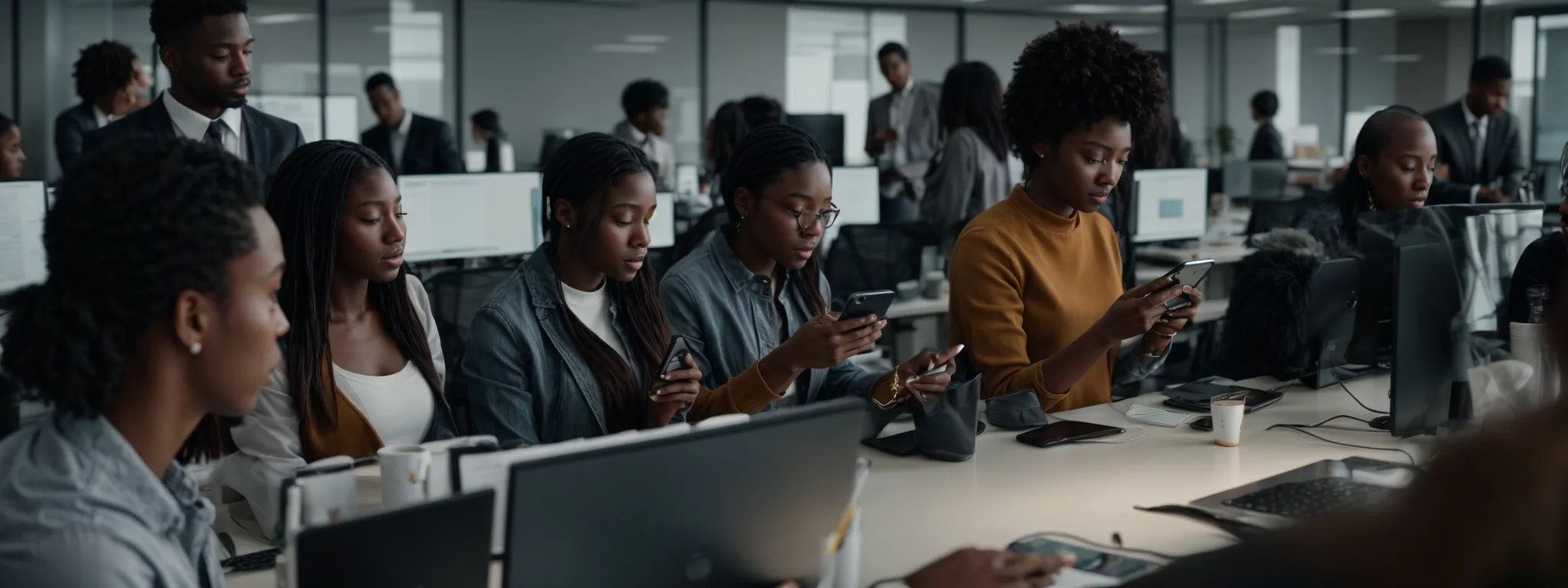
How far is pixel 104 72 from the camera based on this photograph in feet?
19.6

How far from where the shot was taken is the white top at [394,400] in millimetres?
2283

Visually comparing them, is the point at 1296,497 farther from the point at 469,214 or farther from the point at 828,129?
the point at 828,129

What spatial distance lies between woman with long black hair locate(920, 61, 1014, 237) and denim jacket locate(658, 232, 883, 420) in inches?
116

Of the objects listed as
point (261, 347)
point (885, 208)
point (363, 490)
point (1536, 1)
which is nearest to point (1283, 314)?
point (363, 490)

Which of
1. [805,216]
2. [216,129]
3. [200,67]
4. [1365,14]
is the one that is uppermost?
[1365,14]

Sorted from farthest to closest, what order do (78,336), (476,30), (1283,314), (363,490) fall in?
(476,30) < (1283,314) < (363,490) < (78,336)

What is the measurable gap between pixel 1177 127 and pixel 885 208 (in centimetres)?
209

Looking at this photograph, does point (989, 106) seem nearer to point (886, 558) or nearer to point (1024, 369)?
point (1024, 369)

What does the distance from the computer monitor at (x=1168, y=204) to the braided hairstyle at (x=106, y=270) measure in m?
5.27

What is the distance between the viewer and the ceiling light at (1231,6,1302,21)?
42.5 ft

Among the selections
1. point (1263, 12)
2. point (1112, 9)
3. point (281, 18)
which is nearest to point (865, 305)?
point (281, 18)

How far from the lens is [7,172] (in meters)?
5.53

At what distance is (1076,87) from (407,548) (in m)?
2.08

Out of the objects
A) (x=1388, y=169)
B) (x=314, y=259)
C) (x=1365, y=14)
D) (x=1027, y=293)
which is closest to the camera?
(x=314, y=259)
